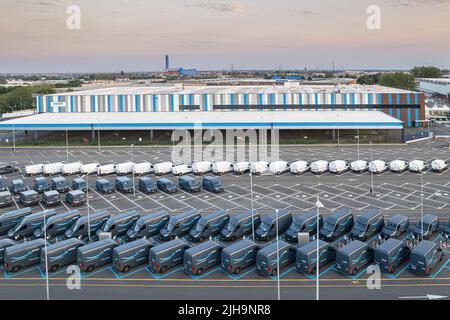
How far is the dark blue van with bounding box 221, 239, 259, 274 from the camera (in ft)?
63.7

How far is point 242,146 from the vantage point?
2124 inches

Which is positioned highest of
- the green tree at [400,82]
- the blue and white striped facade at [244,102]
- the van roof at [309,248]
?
the green tree at [400,82]

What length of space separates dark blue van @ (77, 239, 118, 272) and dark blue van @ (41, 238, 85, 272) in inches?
34.3

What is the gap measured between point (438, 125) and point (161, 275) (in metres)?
65.3

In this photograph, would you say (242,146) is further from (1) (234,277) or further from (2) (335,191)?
(1) (234,277)

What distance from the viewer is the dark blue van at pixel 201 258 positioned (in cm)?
1938

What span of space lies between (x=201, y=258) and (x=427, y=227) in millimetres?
12272

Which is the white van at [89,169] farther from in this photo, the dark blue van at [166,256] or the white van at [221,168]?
the dark blue van at [166,256]

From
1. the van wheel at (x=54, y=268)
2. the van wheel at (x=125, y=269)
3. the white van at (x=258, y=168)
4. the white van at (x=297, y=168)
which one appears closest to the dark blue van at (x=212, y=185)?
the white van at (x=258, y=168)

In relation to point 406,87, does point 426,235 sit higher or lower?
lower

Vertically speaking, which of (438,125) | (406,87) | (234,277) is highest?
(406,87)

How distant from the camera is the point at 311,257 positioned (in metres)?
19.2

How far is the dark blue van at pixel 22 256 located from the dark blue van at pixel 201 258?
7.27m
